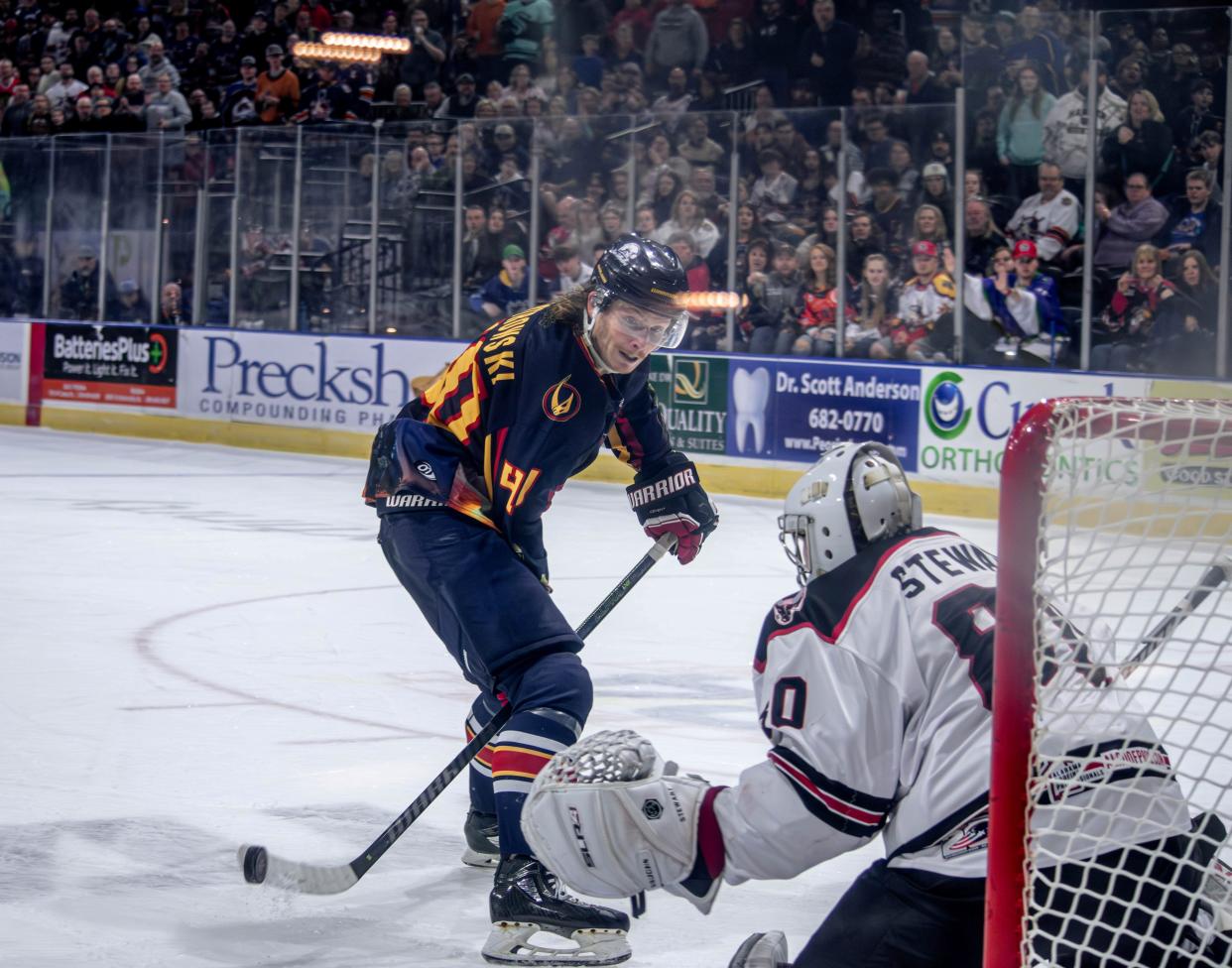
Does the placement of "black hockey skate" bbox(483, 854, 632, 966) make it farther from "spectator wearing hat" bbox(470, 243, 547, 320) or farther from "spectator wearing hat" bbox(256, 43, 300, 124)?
"spectator wearing hat" bbox(256, 43, 300, 124)

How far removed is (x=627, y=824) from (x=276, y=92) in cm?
1269

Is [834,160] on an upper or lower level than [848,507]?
upper

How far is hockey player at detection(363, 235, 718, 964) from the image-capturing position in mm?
2900

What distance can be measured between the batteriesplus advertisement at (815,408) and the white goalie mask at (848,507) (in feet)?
23.0

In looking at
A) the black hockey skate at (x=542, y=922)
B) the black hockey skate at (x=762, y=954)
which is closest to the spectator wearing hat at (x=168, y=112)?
the black hockey skate at (x=542, y=922)

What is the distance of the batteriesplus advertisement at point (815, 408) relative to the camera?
9273 millimetres

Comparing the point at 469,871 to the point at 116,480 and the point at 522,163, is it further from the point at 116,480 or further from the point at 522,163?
the point at 522,163

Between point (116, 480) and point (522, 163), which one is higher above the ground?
point (522, 163)

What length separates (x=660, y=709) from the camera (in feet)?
15.3

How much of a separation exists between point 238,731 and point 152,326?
8.70 meters

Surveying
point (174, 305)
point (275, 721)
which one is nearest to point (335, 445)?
point (174, 305)

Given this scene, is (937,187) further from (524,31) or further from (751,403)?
(524,31)

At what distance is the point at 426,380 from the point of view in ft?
35.9

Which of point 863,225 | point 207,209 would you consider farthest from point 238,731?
point 207,209
